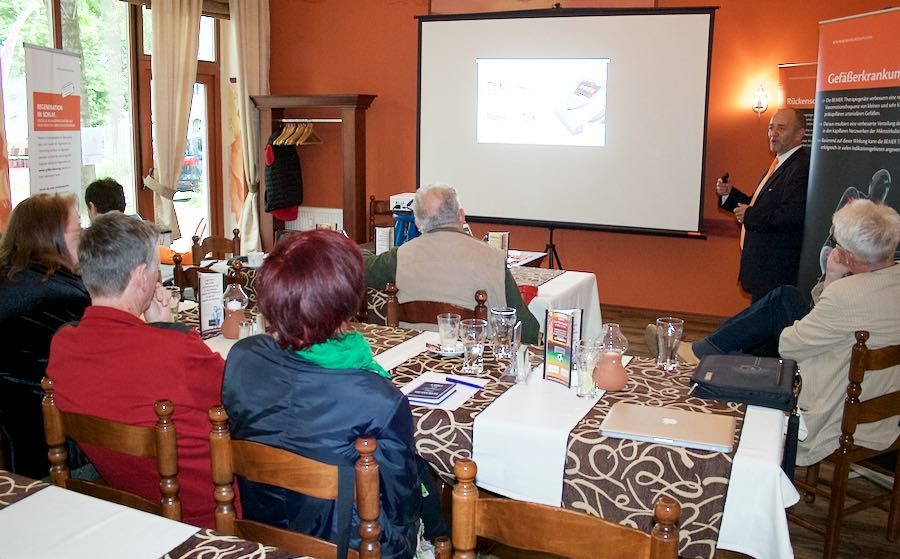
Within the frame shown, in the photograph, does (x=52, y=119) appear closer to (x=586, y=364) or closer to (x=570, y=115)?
(x=586, y=364)

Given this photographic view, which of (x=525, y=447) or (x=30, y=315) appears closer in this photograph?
(x=525, y=447)

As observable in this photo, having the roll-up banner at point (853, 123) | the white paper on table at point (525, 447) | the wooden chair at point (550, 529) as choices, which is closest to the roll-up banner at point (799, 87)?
the roll-up banner at point (853, 123)

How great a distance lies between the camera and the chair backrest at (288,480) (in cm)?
153

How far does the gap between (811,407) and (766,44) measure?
4124mm

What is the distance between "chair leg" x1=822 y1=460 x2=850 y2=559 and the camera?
2.86m

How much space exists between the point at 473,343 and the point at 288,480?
3.38 feet

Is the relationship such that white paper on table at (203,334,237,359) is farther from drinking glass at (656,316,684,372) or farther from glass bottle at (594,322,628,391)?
drinking glass at (656,316,684,372)

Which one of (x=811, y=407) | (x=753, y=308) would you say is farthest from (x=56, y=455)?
(x=753, y=308)

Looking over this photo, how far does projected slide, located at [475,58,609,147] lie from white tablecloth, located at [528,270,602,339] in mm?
2434

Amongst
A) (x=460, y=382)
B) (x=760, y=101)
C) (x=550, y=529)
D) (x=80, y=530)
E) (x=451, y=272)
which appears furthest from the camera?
(x=760, y=101)

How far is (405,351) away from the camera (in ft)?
8.90

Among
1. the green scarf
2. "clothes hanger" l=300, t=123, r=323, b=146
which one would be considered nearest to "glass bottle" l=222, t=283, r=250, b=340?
the green scarf

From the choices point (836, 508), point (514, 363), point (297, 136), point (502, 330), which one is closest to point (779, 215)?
point (836, 508)

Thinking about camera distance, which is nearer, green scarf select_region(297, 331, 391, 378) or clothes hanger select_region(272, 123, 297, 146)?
green scarf select_region(297, 331, 391, 378)
